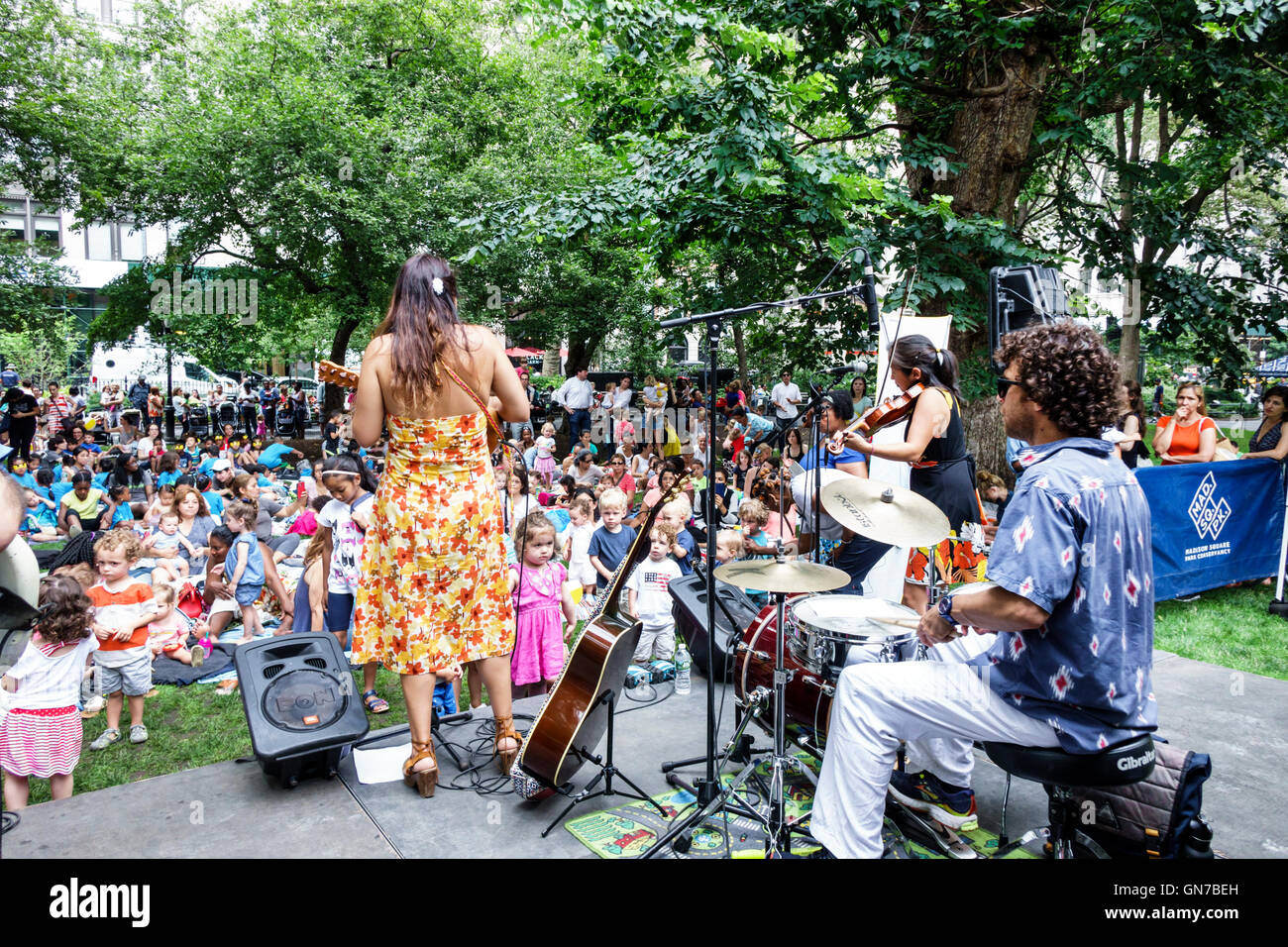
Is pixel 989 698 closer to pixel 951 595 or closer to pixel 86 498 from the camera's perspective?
pixel 951 595

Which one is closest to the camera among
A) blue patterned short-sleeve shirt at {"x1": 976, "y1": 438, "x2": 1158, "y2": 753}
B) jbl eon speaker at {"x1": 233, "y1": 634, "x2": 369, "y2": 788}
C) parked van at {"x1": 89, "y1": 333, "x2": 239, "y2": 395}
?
blue patterned short-sleeve shirt at {"x1": 976, "y1": 438, "x2": 1158, "y2": 753}

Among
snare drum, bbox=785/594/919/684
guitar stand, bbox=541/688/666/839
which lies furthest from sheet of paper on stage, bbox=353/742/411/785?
snare drum, bbox=785/594/919/684

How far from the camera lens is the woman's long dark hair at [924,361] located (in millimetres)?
4258

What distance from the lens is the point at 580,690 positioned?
312cm

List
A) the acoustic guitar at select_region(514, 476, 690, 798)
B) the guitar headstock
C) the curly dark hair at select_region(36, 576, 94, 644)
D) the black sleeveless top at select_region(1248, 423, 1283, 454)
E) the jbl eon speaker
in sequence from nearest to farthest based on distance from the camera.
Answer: the acoustic guitar at select_region(514, 476, 690, 798) < the jbl eon speaker < the guitar headstock < the curly dark hair at select_region(36, 576, 94, 644) < the black sleeveless top at select_region(1248, 423, 1283, 454)

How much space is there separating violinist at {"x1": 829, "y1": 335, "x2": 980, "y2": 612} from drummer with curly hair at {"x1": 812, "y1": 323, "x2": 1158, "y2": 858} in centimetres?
150

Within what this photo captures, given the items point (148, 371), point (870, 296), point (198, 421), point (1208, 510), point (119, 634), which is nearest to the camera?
point (870, 296)

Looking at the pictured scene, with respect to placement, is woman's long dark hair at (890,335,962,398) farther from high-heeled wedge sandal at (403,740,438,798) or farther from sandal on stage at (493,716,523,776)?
high-heeled wedge sandal at (403,740,438,798)

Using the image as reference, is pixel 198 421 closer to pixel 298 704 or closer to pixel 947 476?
pixel 298 704

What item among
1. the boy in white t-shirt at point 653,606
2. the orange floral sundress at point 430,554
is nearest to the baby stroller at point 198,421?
the boy in white t-shirt at point 653,606

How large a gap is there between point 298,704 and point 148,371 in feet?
97.9

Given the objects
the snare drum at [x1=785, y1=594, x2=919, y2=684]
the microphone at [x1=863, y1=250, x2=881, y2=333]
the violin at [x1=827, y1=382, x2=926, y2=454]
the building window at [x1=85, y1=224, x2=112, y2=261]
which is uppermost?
the building window at [x1=85, y1=224, x2=112, y2=261]

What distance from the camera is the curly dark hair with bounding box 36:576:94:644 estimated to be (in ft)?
12.8

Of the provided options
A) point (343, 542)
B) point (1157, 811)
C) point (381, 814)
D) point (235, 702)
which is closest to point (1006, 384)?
point (1157, 811)
